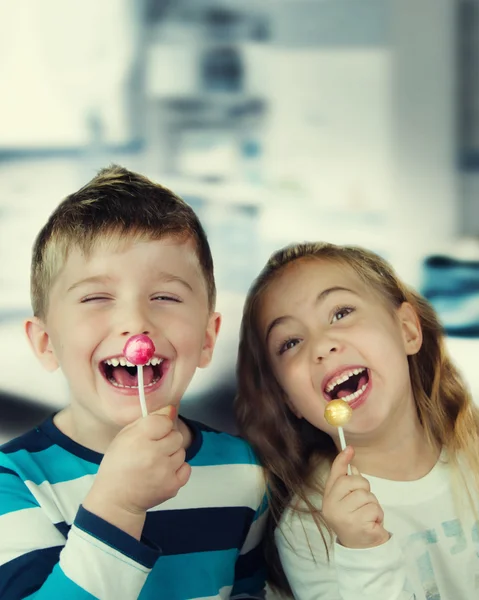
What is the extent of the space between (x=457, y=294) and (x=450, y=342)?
0.07 meters

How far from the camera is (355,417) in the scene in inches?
38.3

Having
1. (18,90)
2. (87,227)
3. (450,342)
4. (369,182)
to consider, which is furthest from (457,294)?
(18,90)

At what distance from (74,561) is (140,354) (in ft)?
0.69

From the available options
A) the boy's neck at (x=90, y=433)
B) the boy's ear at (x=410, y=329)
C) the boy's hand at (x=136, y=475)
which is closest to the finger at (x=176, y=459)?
the boy's hand at (x=136, y=475)

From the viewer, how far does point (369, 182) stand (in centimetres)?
118

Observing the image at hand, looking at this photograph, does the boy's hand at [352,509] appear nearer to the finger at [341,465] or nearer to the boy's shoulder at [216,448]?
the finger at [341,465]

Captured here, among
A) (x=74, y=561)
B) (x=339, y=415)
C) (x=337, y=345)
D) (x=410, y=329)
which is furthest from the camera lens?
(x=410, y=329)

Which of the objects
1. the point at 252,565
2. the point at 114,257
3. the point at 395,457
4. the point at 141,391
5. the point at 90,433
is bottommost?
the point at 252,565

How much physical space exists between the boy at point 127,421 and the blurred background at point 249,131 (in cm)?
13

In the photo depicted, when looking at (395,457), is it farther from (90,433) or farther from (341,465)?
(90,433)

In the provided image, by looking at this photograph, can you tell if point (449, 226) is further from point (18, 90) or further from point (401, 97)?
point (18, 90)

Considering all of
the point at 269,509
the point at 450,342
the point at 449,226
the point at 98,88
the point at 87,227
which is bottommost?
the point at 269,509

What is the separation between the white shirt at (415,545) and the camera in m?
0.95

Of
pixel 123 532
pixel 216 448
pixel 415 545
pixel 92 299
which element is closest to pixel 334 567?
pixel 415 545
